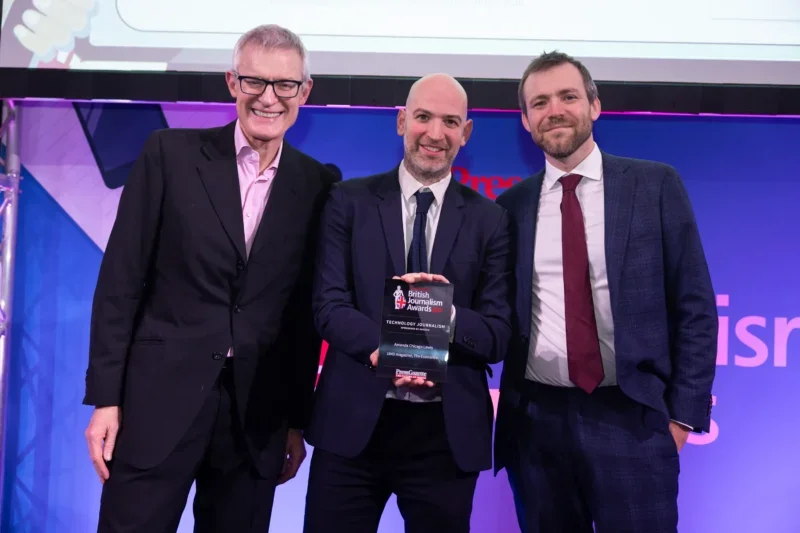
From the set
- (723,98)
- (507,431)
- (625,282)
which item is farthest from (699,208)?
(507,431)

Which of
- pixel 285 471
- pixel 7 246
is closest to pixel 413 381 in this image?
pixel 285 471

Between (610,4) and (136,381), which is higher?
(610,4)

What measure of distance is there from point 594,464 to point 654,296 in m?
0.57

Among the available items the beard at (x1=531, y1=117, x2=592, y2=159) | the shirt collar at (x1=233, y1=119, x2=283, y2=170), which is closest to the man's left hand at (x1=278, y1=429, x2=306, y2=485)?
the shirt collar at (x1=233, y1=119, x2=283, y2=170)

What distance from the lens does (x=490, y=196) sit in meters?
3.43

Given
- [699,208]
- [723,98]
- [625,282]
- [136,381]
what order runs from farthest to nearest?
[699,208] → [723,98] → [625,282] → [136,381]

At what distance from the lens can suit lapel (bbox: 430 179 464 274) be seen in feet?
6.73

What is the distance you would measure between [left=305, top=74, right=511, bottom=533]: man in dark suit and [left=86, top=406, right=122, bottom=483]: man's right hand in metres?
0.59

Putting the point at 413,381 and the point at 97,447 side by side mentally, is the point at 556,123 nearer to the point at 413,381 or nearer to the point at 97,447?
the point at 413,381

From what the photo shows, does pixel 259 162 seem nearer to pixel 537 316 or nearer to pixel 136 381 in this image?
pixel 136 381

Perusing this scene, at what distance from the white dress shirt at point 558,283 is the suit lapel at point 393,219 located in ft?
1.61

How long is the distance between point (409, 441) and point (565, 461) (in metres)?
0.51

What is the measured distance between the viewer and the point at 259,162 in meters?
2.15

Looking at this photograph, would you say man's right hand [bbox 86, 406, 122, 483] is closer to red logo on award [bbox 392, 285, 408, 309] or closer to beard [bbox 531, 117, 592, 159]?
red logo on award [bbox 392, 285, 408, 309]
